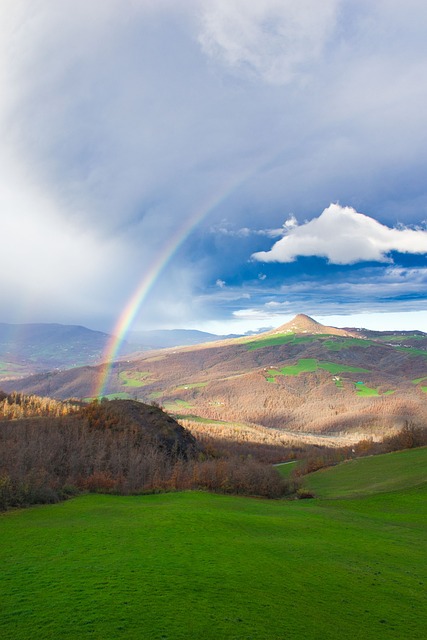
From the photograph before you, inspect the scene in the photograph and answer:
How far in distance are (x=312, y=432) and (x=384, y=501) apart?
527 feet

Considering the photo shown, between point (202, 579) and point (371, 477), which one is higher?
point (202, 579)

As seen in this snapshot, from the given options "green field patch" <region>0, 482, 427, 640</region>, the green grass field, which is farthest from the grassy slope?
"green field patch" <region>0, 482, 427, 640</region>

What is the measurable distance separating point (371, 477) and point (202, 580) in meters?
35.9

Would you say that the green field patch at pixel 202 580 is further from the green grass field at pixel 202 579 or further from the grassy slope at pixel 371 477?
the grassy slope at pixel 371 477

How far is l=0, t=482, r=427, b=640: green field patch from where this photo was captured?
229 inches

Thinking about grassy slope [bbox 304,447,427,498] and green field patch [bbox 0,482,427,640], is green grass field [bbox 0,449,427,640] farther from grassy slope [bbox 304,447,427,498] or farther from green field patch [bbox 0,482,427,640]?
grassy slope [bbox 304,447,427,498]

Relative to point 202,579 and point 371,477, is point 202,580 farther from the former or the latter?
point 371,477

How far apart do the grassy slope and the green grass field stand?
18179mm

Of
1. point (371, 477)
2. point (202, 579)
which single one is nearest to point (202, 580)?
point (202, 579)

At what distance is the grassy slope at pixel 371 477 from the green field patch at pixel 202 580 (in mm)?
18605

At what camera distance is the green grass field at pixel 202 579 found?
19.1ft

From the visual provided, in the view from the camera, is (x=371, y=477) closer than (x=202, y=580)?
No

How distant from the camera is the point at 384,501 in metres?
26.5

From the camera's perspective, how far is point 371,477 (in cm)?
3844
